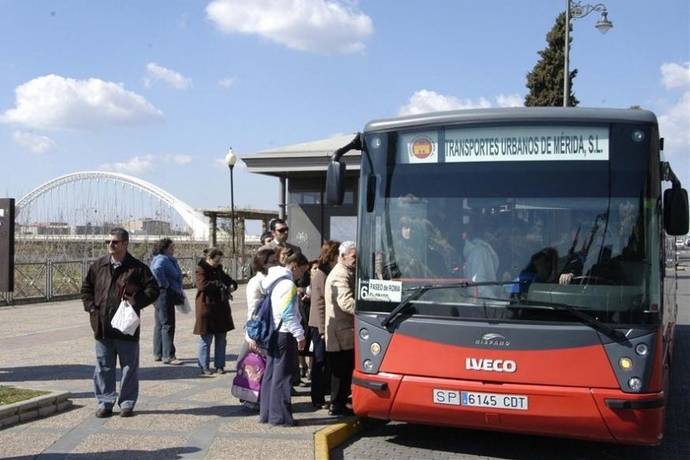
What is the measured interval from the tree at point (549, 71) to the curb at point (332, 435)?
85.8 ft

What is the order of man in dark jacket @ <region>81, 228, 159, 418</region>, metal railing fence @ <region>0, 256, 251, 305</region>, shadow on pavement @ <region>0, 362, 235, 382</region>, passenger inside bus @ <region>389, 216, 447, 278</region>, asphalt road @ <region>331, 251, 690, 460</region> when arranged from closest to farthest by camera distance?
1. passenger inside bus @ <region>389, 216, 447, 278</region>
2. asphalt road @ <region>331, 251, 690, 460</region>
3. man in dark jacket @ <region>81, 228, 159, 418</region>
4. shadow on pavement @ <region>0, 362, 235, 382</region>
5. metal railing fence @ <region>0, 256, 251, 305</region>

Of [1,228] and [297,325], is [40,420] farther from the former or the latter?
[1,228]

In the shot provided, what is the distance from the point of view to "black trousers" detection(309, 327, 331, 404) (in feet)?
26.1

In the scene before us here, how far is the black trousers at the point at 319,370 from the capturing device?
7951mm

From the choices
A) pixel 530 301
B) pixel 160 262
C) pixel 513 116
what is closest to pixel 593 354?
pixel 530 301

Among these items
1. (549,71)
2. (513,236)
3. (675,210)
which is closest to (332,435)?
(513,236)

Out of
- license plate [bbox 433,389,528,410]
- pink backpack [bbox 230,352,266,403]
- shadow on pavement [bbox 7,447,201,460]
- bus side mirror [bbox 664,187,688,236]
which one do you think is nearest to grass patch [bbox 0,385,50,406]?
shadow on pavement [bbox 7,447,201,460]

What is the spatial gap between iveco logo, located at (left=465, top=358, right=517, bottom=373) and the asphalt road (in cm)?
102

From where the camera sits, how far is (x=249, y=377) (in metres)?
7.57

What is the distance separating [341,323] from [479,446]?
5.60 feet

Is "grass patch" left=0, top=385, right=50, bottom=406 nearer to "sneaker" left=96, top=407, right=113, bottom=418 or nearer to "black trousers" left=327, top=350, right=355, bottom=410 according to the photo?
"sneaker" left=96, top=407, right=113, bottom=418

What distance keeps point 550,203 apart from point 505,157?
0.54 metres

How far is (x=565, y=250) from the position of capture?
6023 millimetres

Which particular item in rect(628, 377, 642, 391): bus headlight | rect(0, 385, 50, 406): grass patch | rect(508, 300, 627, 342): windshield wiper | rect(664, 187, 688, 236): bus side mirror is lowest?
rect(0, 385, 50, 406): grass patch
